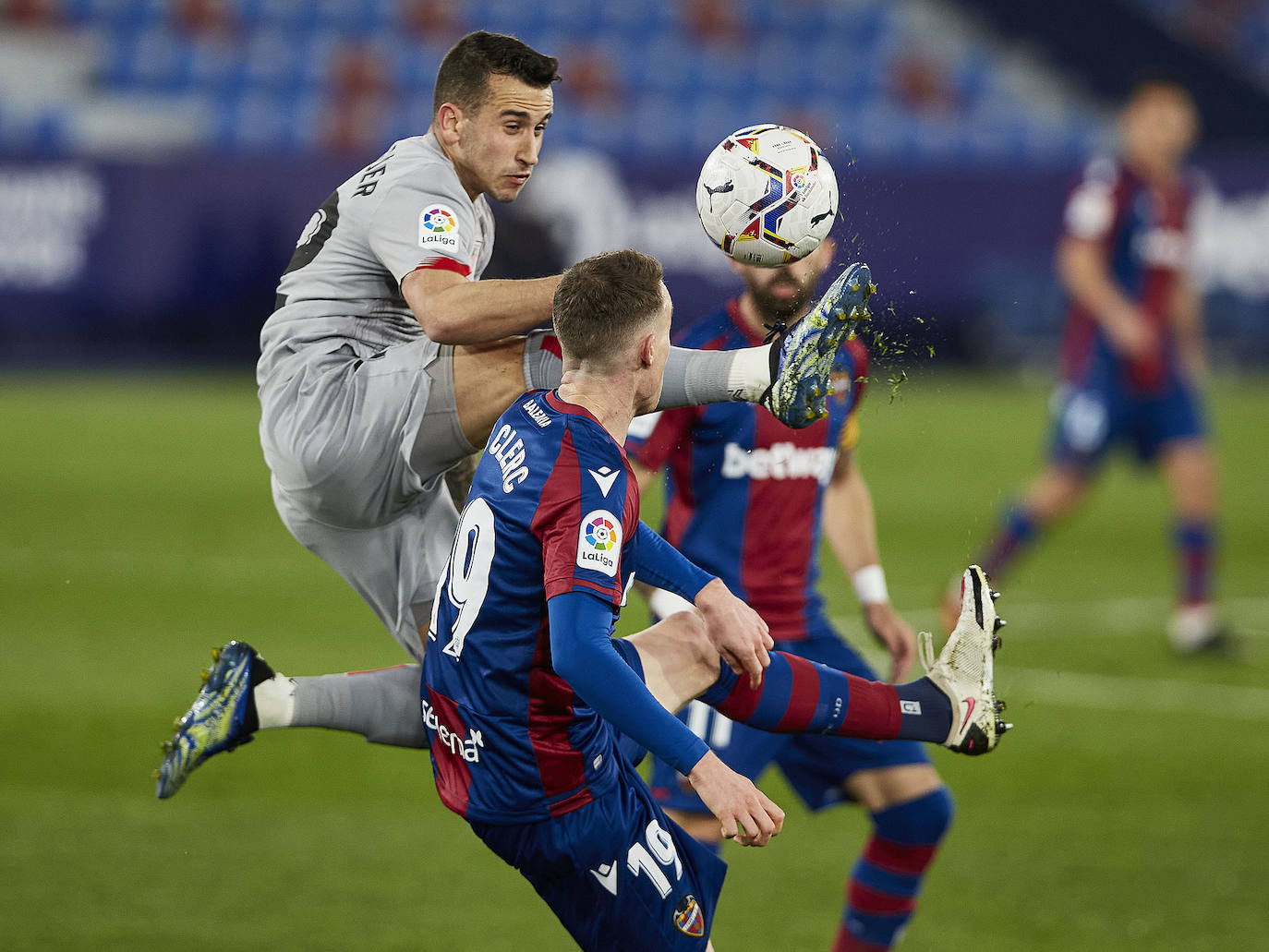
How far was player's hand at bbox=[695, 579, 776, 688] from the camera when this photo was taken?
3.73 meters

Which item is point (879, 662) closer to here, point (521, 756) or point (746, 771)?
point (746, 771)

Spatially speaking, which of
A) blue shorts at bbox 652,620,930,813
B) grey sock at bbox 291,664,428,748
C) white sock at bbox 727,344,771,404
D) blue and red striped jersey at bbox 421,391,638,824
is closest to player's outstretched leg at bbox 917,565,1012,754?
blue shorts at bbox 652,620,930,813

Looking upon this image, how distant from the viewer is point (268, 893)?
5.48 metres

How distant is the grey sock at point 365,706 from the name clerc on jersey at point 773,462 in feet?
3.46

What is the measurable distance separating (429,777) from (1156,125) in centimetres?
569

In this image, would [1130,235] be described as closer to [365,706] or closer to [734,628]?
[365,706]

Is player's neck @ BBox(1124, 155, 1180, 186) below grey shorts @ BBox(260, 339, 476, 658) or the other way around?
the other way around

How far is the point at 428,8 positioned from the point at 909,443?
991 centimetres

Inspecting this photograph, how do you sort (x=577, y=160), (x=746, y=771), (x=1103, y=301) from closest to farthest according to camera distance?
1. (x=746, y=771)
2. (x=1103, y=301)
3. (x=577, y=160)

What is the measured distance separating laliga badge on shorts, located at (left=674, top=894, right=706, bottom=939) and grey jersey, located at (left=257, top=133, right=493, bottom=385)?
5.23 feet

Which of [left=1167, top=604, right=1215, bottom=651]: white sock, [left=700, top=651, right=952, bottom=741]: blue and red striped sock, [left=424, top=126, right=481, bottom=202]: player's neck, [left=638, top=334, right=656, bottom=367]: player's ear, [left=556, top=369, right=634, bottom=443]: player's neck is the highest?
[left=424, top=126, right=481, bottom=202]: player's neck

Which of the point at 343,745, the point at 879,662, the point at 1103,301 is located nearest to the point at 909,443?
the point at 1103,301

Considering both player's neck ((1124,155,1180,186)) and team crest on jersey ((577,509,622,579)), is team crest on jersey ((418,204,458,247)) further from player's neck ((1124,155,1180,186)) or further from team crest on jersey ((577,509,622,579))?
player's neck ((1124,155,1180,186))

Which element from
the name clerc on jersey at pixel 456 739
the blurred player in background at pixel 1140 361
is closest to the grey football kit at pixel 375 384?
the name clerc on jersey at pixel 456 739
